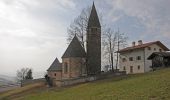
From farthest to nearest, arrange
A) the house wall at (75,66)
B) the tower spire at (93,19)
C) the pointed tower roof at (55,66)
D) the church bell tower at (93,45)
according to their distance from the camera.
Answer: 1. the pointed tower roof at (55,66)
2. the tower spire at (93,19)
3. the house wall at (75,66)
4. the church bell tower at (93,45)

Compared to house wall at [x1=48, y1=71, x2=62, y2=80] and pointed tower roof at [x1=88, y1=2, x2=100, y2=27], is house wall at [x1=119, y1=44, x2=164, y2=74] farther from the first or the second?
house wall at [x1=48, y1=71, x2=62, y2=80]

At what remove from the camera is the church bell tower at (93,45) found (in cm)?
7169

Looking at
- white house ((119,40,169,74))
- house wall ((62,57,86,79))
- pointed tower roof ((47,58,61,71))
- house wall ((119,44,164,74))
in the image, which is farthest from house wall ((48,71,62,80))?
house wall ((119,44,164,74))

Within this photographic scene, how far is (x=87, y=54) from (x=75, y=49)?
393 centimetres

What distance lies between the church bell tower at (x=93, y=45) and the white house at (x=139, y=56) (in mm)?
5556

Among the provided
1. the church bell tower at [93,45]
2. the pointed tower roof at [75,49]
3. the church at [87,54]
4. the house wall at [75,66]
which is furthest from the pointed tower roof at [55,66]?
the church bell tower at [93,45]

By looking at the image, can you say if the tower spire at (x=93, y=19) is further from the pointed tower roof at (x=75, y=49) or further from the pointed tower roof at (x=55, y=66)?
the pointed tower roof at (x=55, y=66)

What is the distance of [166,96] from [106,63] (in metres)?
49.5

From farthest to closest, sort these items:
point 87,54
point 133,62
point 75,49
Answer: point 75,49
point 87,54
point 133,62

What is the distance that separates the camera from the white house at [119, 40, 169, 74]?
66.4 metres

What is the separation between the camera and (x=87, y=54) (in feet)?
235

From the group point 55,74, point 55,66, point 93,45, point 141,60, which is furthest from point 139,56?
point 55,66

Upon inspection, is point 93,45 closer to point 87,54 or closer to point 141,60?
point 87,54

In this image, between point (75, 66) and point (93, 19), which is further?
point (75, 66)
